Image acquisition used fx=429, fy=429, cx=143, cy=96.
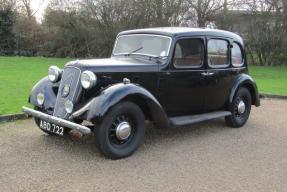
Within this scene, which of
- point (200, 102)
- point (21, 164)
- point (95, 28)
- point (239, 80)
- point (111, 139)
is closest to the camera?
point (21, 164)

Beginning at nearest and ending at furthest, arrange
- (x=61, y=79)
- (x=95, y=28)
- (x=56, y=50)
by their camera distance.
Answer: (x=61, y=79) < (x=95, y=28) < (x=56, y=50)

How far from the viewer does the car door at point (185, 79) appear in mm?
6699

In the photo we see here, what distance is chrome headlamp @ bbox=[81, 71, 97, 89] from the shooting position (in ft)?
18.9

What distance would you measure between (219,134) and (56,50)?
21723 mm

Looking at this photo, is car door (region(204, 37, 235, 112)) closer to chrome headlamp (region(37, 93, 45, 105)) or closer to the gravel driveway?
the gravel driveway

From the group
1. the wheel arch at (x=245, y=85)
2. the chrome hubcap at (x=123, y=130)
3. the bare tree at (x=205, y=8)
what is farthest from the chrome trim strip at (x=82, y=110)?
the bare tree at (x=205, y=8)

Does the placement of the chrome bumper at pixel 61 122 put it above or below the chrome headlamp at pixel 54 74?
below

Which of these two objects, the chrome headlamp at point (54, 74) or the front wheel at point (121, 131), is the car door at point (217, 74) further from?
the chrome headlamp at point (54, 74)

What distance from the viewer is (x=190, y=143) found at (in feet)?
21.9

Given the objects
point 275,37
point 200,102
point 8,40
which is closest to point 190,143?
A: point 200,102

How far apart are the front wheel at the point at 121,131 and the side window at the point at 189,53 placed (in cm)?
130

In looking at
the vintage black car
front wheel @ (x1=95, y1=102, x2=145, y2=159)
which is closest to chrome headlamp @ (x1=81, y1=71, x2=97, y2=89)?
the vintage black car

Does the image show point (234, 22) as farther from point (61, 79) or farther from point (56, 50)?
point (61, 79)

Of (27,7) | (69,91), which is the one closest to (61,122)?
(69,91)
